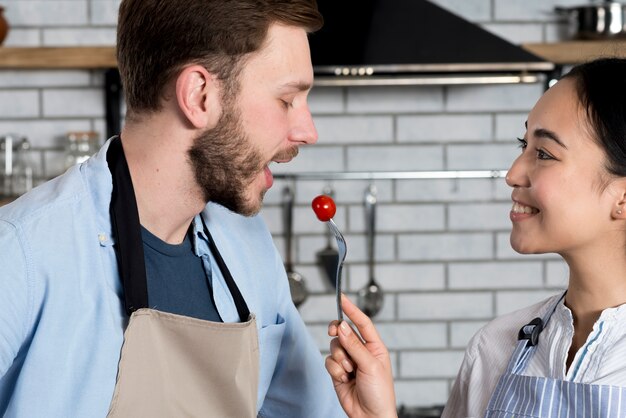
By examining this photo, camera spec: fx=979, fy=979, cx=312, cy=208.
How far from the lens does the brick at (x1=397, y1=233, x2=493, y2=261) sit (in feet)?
10.8

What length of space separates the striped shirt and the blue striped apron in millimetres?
21

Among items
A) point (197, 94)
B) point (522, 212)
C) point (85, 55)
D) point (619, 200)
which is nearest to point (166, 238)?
point (197, 94)

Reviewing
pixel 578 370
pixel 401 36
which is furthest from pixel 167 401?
pixel 401 36

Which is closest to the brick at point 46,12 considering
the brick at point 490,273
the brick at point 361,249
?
the brick at point 361,249

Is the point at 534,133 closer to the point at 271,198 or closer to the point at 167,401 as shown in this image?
the point at 167,401

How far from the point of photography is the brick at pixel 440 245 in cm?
328

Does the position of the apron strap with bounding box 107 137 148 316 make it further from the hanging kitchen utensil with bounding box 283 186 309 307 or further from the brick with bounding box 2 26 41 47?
the brick with bounding box 2 26 41 47

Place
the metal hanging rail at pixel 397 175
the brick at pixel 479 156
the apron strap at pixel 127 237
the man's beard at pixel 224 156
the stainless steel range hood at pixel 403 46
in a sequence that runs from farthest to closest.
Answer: the brick at pixel 479 156
the metal hanging rail at pixel 397 175
the stainless steel range hood at pixel 403 46
the man's beard at pixel 224 156
the apron strap at pixel 127 237

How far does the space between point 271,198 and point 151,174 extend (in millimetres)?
1614

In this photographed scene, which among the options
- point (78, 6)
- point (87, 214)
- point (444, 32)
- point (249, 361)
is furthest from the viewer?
point (78, 6)

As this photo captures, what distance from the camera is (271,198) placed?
324 centimetres

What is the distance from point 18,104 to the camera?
321 centimetres

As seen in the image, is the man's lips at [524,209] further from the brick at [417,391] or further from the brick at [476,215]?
the brick at [417,391]

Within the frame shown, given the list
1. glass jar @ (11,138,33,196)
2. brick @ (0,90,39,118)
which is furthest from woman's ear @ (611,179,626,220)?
brick @ (0,90,39,118)
